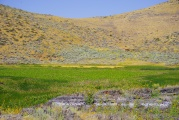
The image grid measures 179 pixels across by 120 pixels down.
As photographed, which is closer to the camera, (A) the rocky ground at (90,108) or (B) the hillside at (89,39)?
(A) the rocky ground at (90,108)

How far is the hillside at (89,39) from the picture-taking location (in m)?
85.1

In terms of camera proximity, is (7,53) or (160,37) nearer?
(7,53)

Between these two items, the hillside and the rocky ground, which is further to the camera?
the hillside

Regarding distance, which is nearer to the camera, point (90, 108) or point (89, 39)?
point (90, 108)

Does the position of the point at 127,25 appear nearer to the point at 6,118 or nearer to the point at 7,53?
the point at 7,53

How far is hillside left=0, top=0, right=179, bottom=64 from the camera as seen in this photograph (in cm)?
8512

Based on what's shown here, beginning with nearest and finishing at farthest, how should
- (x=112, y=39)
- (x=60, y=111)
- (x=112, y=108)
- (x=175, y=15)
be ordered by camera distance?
(x=60, y=111) → (x=112, y=108) → (x=112, y=39) → (x=175, y=15)

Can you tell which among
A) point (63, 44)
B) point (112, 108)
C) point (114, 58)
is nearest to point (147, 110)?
point (112, 108)

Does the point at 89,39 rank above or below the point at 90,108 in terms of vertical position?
above

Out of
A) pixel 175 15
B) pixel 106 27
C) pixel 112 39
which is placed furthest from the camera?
pixel 175 15

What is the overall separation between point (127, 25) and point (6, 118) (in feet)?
411

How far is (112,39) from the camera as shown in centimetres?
11281

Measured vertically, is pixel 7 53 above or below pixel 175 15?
below

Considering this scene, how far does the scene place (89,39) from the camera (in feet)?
358
